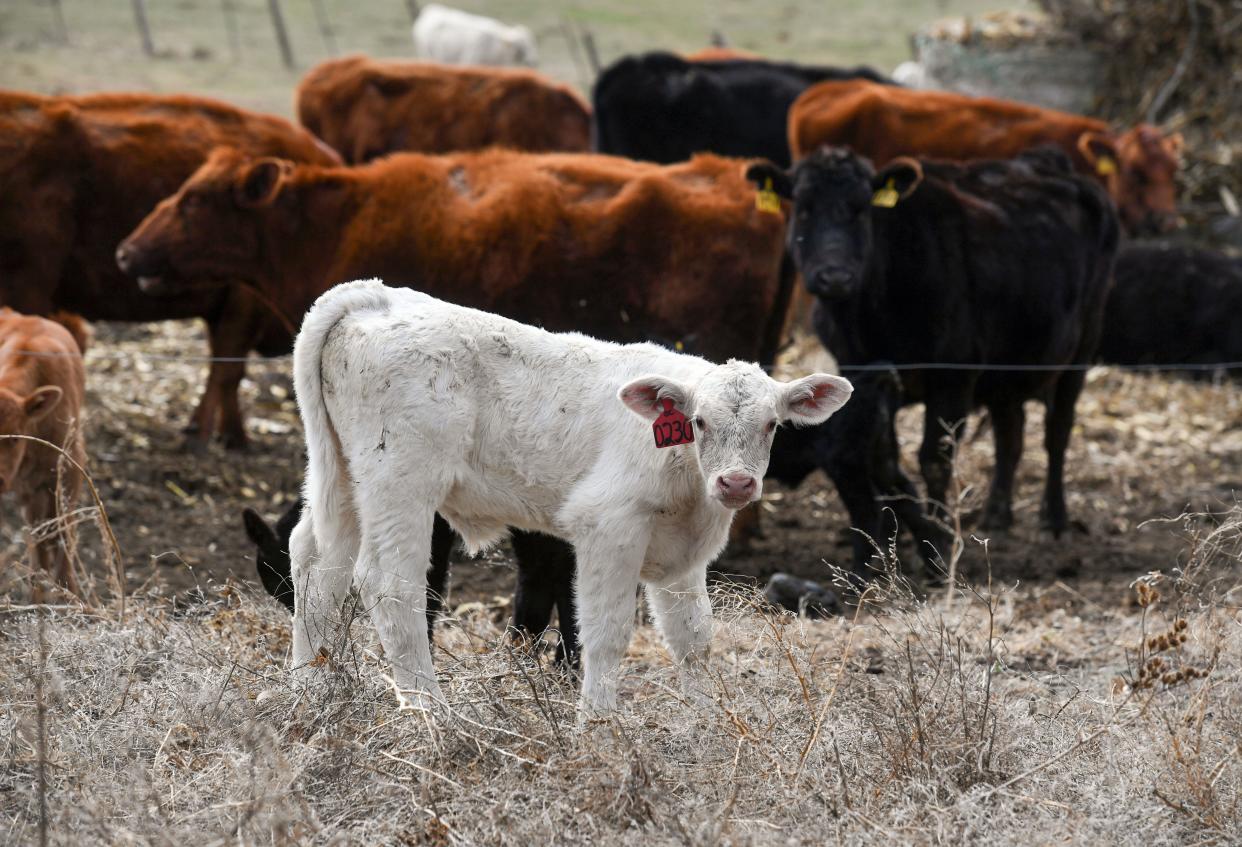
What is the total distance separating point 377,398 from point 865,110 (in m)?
8.68

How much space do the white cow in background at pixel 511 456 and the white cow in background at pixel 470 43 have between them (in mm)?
22758

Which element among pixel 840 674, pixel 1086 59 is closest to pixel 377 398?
pixel 840 674

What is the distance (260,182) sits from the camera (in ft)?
29.1

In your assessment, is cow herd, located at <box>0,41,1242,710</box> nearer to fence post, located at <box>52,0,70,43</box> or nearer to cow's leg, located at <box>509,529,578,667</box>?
cow's leg, located at <box>509,529,578,667</box>

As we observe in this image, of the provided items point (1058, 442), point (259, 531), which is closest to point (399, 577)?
point (259, 531)

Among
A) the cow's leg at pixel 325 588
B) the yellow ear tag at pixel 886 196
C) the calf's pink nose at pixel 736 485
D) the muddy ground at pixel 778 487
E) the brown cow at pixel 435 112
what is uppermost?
the calf's pink nose at pixel 736 485

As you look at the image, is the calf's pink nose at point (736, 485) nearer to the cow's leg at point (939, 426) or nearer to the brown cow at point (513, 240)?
the brown cow at point (513, 240)

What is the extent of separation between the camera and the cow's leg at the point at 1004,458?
9.27 metres

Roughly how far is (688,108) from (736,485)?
34.0 feet

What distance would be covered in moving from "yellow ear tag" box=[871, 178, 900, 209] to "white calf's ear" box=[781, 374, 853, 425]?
378 cm

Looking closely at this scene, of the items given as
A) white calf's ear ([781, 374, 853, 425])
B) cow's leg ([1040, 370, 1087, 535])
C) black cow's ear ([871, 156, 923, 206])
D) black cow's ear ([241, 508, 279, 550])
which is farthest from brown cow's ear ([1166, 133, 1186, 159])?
black cow's ear ([241, 508, 279, 550])

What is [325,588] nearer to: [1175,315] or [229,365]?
[229,365]

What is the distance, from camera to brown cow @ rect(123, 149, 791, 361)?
27.7 ft

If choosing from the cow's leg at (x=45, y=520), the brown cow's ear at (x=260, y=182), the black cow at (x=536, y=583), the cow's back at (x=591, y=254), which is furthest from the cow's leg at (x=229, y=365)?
the black cow at (x=536, y=583)
